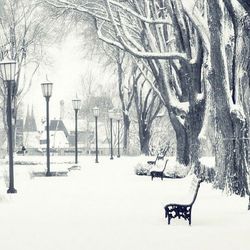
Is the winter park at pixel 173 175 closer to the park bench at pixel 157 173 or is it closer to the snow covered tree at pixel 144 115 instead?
the park bench at pixel 157 173

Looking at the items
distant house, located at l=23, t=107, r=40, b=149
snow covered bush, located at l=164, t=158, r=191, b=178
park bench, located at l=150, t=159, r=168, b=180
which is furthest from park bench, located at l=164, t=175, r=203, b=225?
distant house, located at l=23, t=107, r=40, b=149

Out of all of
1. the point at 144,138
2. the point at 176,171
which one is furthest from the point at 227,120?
the point at 144,138

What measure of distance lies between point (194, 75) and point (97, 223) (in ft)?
38.0

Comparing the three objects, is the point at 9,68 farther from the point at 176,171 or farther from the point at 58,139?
the point at 58,139

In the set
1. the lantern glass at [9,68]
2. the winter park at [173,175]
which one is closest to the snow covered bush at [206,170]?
the winter park at [173,175]

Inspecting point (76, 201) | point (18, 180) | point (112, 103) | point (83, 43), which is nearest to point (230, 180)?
point (76, 201)

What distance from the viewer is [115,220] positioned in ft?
36.5

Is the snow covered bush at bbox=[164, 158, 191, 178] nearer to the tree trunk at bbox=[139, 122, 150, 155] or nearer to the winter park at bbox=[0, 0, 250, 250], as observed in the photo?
the winter park at bbox=[0, 0, 250, 250]

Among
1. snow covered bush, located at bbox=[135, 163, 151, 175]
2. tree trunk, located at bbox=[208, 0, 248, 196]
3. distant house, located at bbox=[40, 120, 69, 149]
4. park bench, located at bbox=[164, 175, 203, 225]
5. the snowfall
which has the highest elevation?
tree trunk, located at bbox=[208, 0, 248, 196]

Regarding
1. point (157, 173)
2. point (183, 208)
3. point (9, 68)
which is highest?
point (9, 68)

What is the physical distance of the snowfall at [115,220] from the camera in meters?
8.59

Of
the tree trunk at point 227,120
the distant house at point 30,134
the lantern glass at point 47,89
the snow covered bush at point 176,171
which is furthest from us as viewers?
the distant house at point 30,134

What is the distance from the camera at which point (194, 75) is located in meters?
21.4

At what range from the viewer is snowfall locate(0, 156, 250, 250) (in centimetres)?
859
